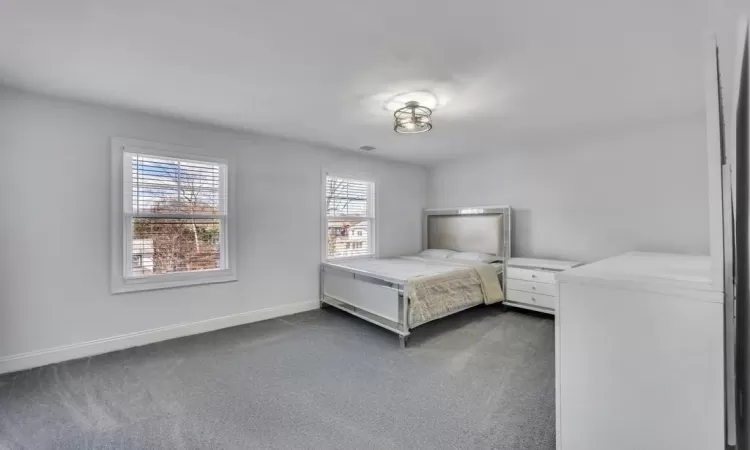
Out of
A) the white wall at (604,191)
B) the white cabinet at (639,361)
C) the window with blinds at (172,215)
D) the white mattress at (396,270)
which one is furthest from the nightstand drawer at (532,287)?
the window with blinds at (172,215)

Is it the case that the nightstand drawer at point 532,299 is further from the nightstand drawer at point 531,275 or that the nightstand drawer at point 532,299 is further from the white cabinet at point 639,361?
the white cabinet at point 639,361

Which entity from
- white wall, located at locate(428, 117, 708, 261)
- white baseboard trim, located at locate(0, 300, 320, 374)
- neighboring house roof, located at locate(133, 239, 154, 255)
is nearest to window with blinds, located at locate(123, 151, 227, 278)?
neighboring house roof, located at locate(133, 239, 154, 255)

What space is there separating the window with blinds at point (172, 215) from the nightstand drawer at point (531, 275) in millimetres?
3488

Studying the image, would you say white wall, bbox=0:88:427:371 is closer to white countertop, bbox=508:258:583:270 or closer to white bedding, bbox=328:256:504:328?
white bedding, bbox=328:256:504:328

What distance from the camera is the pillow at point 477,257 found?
14.4ft

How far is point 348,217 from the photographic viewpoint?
468 cm

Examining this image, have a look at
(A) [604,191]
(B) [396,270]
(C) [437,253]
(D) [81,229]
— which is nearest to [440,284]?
(B) [396,270]

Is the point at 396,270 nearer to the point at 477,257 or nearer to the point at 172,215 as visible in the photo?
the point at 477,257

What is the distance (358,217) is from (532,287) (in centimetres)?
251

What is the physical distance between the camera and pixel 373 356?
2.82m

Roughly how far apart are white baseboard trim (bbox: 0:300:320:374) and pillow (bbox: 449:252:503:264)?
8.00 feet

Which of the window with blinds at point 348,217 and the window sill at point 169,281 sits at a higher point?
the window with blinds at point 348,217

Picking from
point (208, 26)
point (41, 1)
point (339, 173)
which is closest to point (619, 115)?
point (339, 173)

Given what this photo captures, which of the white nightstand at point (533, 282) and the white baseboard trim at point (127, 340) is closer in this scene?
the white baseboard trim at point (127, 340)
